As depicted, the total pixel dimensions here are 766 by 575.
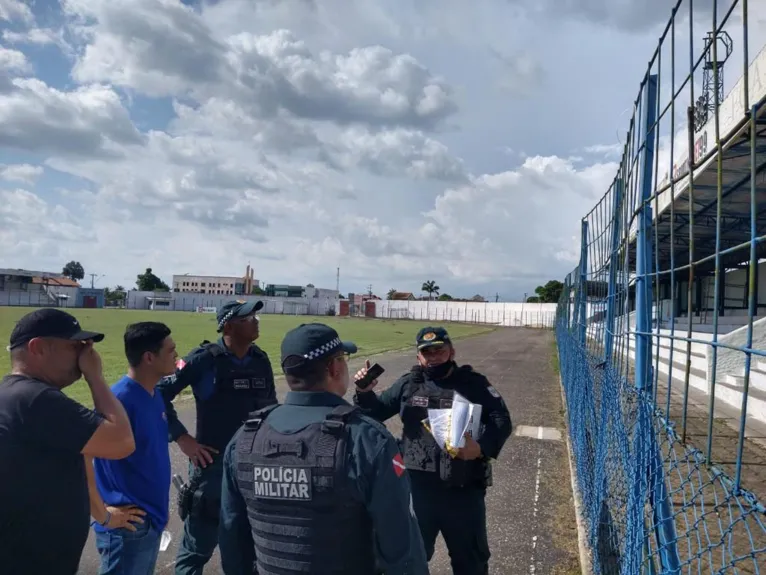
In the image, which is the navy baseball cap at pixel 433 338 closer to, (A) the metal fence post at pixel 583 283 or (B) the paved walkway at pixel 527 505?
(B) the paved walkway at pixel 527 505

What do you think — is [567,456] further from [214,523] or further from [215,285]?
[215,285]

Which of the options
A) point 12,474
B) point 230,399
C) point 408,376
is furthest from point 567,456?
point 12,474

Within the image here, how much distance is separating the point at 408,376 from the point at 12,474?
209 cm

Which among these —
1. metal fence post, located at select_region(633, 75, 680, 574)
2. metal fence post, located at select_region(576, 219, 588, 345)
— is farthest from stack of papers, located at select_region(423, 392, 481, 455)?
metal fence post, located at select_region(576, 219, 588, 345)

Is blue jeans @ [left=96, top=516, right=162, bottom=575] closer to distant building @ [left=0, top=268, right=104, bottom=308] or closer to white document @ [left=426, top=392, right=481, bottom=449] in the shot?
white document @ [left=426, top=392, right=481, bottom=449]

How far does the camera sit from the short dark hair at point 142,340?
2979 millimetres

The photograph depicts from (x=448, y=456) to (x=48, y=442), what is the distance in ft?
6.32

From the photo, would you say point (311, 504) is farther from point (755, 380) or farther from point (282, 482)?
point (755, 380)

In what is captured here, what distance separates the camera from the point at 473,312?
7381cm

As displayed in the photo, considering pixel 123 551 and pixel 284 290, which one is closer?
pixel 123 551

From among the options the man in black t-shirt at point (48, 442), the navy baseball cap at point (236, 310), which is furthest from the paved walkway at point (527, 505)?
the man in black t-shirt at point (48, 442)

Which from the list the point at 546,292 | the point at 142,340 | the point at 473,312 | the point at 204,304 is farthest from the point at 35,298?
the point at 142,340

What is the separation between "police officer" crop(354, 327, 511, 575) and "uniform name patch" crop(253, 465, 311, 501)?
134cm

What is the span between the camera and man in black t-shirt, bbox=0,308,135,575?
6.95 ft
